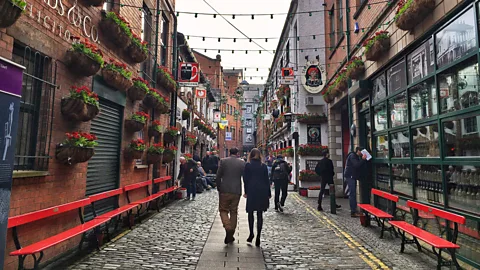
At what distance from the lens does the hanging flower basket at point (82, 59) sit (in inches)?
203

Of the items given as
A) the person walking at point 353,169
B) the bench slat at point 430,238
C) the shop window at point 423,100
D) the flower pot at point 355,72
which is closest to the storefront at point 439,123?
the shop window at point 423,100

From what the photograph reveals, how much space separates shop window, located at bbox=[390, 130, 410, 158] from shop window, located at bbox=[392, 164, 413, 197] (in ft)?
0.82

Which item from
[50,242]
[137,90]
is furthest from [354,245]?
[137,90]

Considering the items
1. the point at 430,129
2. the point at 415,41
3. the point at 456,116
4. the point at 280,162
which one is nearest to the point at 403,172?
the point at 430,129

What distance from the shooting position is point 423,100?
227 inches

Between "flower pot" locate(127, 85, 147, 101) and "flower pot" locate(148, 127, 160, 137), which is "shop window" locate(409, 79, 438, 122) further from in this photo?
"flower pot" locate(148, 127, 160, 137)

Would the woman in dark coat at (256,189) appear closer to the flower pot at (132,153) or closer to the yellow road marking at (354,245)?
the yellow road marking at (354,245)

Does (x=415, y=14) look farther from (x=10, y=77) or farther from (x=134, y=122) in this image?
(x=134, y=122)

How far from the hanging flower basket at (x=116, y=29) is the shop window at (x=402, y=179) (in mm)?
6932

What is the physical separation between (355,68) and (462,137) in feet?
15.5

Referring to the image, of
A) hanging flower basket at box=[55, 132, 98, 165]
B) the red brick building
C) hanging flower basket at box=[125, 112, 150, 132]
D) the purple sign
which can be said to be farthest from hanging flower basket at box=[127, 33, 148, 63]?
the purple sign

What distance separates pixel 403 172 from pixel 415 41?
279 centimetres

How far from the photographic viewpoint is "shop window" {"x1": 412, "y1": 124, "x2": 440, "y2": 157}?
17.5 ft

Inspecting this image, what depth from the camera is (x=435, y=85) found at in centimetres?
523
